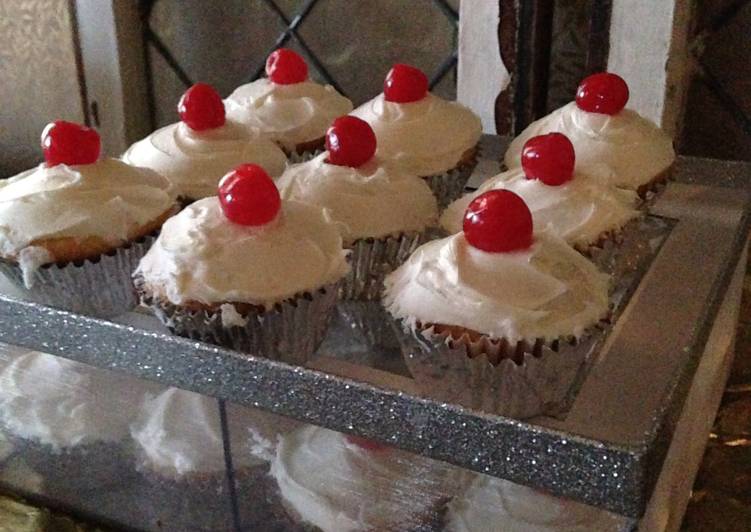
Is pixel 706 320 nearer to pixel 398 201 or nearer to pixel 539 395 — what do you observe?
pixel 539 395

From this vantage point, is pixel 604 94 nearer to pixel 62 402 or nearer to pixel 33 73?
pixel 62 402

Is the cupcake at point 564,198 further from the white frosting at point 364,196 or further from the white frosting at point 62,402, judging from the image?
the white frosting at point 62,402

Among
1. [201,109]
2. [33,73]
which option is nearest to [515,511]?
[201,109]

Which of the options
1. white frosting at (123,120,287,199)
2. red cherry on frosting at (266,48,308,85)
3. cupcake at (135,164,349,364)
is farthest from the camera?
red cherry on frosting at (266,48,308,85)

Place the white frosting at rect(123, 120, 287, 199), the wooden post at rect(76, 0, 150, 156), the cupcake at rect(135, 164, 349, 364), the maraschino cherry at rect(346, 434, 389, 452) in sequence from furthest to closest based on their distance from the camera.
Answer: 1. the wooden post at rect(76, 0, 150, 156)
2. the white frosting at rect(123, 120, 287, 199)
3. the cupcake at rect(135, 164, 349, 364)
4. the maraschino cherry at rect(346, 434, 389, 452)

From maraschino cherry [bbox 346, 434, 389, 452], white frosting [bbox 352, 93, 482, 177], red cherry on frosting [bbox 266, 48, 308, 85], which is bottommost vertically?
maraschino cherry [bbox 346, 434, 389, 452]

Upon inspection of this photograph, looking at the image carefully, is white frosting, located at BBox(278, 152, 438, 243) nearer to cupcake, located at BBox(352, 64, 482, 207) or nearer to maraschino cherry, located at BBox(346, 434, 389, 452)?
cupcake, located at BBox(352, 64, 482, 207)

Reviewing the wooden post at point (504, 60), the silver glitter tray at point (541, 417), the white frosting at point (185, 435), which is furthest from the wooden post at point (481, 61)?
the white frosting at point (185, 435)

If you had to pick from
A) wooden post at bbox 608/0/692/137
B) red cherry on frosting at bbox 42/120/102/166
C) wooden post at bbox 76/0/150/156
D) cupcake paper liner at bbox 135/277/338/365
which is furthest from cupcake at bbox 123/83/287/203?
wooden post at bbox 76/0/150/156
